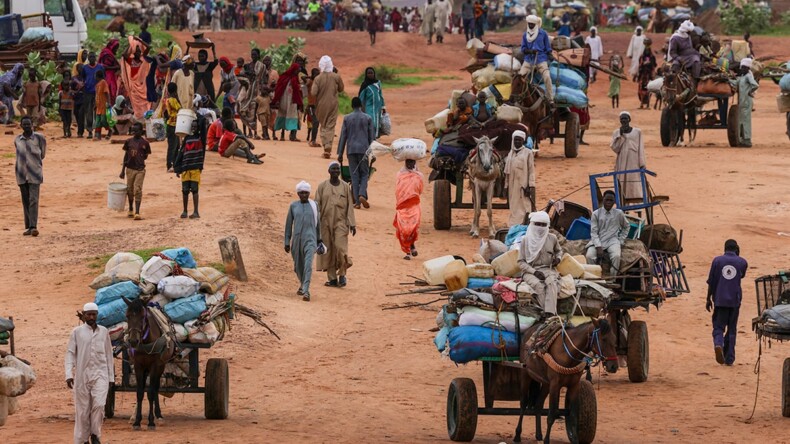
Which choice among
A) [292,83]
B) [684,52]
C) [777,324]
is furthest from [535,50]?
[777,324]

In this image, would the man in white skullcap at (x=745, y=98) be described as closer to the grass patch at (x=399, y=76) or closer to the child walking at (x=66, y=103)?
the child walking at (x=66, y=103)

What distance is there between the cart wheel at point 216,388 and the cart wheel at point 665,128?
20096 mm

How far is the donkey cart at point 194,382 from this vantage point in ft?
45.9

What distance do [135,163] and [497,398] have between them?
423 inches

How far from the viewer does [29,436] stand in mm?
13242

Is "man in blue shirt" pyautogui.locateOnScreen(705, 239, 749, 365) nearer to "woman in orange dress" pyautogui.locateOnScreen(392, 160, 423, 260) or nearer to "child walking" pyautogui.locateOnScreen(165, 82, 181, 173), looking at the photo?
"woman in orange dress" pyautogui.locateOnScreen(392, 160, 423, 260)

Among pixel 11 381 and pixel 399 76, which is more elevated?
pixel 11 381

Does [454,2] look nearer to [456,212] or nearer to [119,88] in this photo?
[119,88]

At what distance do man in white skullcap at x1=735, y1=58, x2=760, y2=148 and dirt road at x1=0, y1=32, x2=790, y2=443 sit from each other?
1.71ft

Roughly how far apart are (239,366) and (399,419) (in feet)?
8.94

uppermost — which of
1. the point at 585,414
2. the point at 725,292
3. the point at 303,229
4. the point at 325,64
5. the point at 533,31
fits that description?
the point at 533,31

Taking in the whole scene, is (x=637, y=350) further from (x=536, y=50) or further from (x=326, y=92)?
(x=326, y=92)

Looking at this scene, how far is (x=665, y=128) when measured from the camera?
108 feet

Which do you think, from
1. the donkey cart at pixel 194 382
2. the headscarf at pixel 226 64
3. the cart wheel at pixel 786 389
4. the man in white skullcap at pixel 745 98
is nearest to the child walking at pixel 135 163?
the headscarf at pixel 226 64
